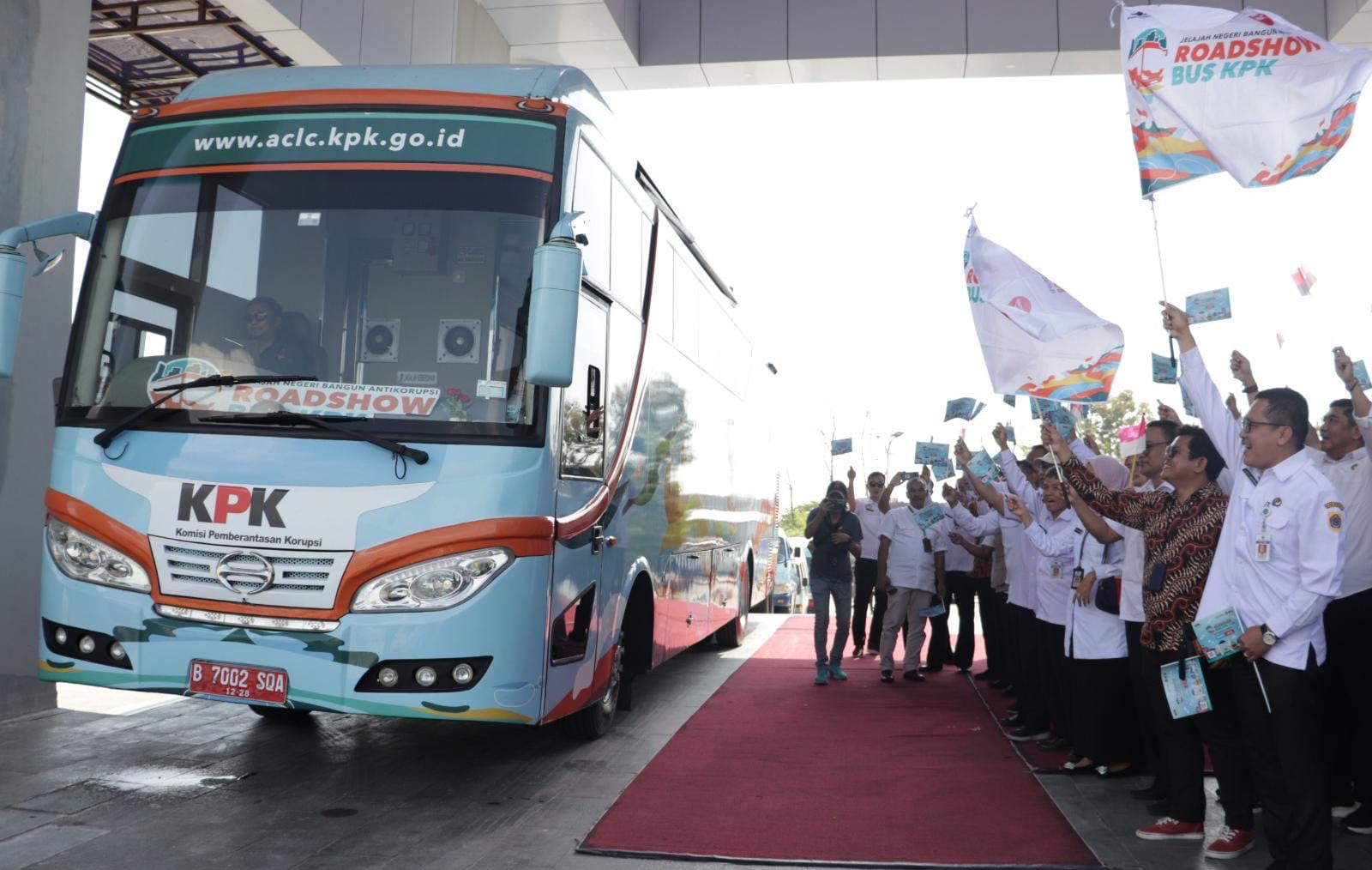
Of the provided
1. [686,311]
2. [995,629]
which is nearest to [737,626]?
[995,629]

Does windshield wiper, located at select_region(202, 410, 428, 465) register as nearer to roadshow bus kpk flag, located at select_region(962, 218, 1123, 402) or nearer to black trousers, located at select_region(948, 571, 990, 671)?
roadshow bus kpk flag, located at select_region(962, 218, 1123, 402)

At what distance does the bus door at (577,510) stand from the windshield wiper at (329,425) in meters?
0.81

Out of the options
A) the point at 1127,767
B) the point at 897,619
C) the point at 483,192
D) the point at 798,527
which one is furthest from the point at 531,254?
the point at 798,527

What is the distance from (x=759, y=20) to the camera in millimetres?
15727

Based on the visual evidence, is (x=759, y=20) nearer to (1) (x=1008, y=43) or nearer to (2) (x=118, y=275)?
(1) (x=1008, y=43)

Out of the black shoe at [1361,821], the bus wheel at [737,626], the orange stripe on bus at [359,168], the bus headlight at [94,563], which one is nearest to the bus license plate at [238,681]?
the bus headlight at [94,563]

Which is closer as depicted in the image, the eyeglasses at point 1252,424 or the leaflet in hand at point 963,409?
the eyeglasses at point 1252,424

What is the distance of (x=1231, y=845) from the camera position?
222 inches

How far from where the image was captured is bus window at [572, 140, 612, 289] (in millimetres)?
6535

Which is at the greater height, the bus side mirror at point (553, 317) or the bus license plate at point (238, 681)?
the bus side mirror at point (553, 317)

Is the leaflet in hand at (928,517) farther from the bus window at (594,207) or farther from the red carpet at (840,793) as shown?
the bus window at (594,207)

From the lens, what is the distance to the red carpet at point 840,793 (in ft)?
18.8

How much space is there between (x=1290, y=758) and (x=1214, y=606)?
0.67 m

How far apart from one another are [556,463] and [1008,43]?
11401 millimetres
